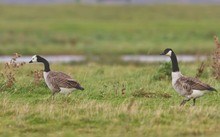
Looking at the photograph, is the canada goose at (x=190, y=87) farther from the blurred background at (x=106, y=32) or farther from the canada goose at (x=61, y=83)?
the blurred background at (x=106, y=32)

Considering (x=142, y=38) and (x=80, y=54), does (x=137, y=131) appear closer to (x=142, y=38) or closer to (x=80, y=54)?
(x=80, y=54)

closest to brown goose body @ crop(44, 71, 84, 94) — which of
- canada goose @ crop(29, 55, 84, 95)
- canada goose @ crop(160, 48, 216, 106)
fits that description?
canada goose @ crop(29, 55, 84, 95)

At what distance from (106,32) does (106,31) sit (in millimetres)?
856

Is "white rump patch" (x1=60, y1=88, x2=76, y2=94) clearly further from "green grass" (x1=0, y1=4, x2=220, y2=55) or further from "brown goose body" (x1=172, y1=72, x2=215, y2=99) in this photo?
"green grass" (x1=0, y1=4, x2=220, y2=55)

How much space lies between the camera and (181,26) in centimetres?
6419

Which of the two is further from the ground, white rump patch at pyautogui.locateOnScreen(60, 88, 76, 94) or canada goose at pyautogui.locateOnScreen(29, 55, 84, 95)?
canada goose at pyautogui.locateOnScreen(29, 55, 84, 95)

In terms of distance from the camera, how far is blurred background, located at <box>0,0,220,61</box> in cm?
4522

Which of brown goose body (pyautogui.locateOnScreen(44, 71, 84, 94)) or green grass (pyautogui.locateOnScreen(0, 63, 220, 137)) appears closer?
green grass (pyautogui.locateOnScreen(0, 63, 220, 137))

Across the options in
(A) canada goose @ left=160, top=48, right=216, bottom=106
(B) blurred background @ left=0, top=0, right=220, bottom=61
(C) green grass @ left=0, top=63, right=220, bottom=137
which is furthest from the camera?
(B) blurred background @ left=0, top=0, right=220, bottom=61

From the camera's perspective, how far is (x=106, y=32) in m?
58.3

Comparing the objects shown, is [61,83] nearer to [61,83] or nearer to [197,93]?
[61,83]

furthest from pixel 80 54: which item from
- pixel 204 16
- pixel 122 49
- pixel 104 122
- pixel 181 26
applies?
pixel 204 16

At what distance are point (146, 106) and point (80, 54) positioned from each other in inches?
1158

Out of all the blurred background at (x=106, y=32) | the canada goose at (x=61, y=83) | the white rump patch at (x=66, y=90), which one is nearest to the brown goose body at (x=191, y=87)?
the canada goose at (x=61, y=83)
